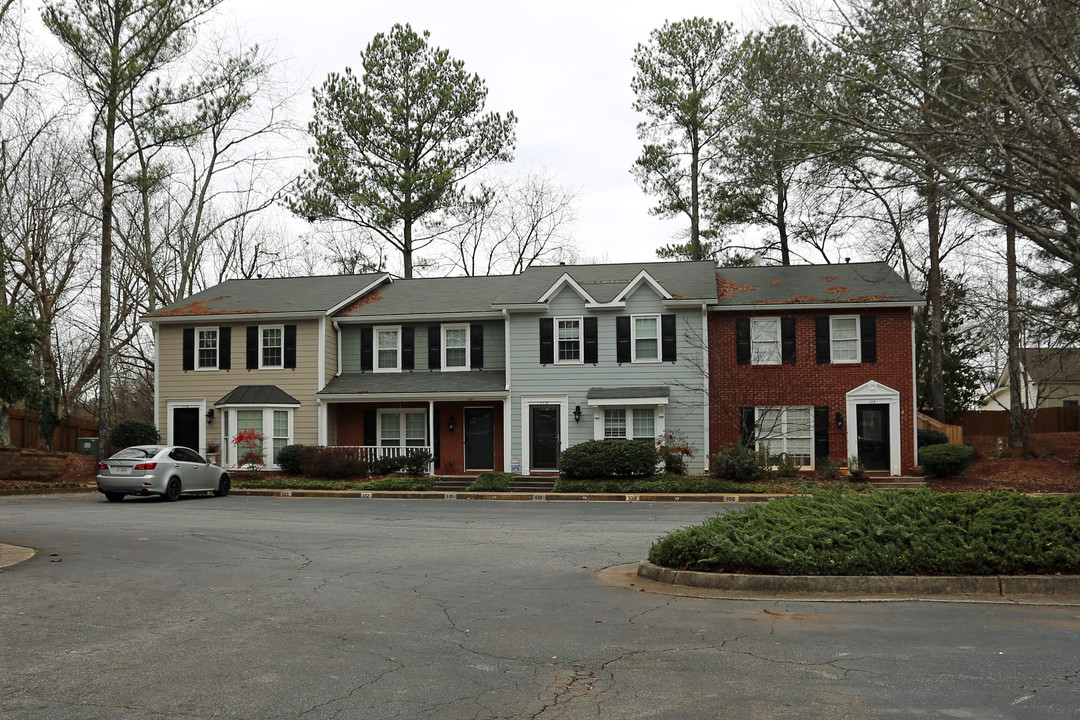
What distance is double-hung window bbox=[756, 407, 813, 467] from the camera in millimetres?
28312

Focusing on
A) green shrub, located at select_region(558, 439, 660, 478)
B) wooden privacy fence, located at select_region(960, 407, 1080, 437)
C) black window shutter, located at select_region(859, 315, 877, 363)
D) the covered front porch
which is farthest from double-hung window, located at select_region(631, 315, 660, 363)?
wooden privacy fence, located at select_region(960, 407, 1080, 437)

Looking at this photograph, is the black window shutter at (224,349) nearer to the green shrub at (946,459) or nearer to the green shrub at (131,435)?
the green shrub at (131,435)

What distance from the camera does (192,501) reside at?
23.2 m

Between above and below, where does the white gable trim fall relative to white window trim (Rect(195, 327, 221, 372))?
above

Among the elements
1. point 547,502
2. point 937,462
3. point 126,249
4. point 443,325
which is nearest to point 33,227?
point 126,249

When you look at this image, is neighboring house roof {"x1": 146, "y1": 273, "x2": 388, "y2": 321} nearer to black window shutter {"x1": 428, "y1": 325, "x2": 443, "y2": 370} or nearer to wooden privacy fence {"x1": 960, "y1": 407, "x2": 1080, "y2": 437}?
black window shutter {"x1": 428, "y1": 325, "x2": 443, "y2": 370}

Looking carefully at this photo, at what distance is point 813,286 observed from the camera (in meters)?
29.8

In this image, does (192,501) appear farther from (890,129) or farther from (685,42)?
(685,42)

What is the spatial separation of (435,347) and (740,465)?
11.0 m

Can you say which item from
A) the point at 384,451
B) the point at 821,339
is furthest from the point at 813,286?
the point at 384,451

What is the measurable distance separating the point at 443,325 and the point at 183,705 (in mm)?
25738

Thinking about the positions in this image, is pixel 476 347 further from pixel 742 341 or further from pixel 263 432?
pixel 742 341

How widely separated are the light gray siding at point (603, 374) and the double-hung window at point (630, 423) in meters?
0.28

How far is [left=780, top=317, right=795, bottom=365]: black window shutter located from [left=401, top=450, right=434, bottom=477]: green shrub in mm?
11356
